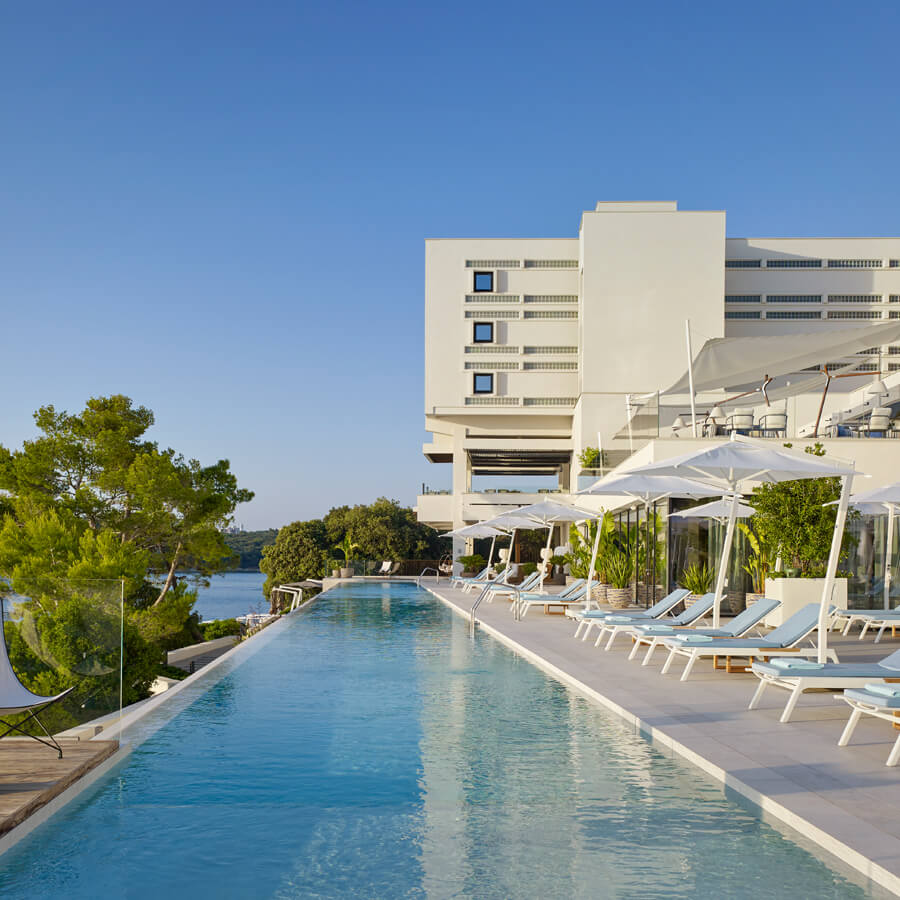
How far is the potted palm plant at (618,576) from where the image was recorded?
814 inches

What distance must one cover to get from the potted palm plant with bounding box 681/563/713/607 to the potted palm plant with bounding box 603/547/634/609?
2786mm

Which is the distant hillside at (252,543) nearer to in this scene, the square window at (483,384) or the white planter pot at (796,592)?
the square window at (483,384)

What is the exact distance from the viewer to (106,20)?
69.9 ft

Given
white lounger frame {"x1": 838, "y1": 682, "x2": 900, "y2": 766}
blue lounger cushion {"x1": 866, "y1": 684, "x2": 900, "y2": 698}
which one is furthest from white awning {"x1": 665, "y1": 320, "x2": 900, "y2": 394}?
blue lounger cushion {"x1": 866, "y1": 684, "x2": 900, "y2": 698}

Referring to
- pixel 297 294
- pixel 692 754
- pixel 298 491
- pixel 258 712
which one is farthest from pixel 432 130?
pixel 298 491

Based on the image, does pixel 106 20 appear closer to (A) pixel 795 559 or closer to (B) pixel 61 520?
(B) pixel 61 520

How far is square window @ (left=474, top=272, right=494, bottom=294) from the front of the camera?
1902 inches

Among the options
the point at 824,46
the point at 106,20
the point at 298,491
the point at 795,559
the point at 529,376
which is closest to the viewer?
the point at 795,559

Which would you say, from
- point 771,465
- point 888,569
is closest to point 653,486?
point 771,465

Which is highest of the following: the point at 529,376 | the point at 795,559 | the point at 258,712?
the point at 529,376

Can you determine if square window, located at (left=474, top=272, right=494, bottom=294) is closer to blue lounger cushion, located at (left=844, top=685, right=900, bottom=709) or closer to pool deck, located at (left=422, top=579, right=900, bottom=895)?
pool deck, located at (left=422, top=579, right=900, bottom=895)

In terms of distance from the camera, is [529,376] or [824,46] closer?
[824,46]

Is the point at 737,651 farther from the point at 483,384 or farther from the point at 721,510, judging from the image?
the point at 483,384

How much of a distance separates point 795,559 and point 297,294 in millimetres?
29908
